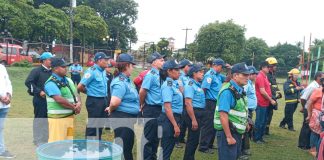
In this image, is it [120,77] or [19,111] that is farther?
[19,111]

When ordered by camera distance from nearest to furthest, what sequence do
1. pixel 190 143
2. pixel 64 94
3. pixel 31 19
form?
pixel 64 94
pixel 190 143
pixel 31 19

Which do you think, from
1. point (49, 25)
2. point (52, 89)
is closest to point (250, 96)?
point (52, 89)

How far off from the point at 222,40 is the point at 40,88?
36.1m

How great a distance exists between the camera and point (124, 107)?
13.8 ft

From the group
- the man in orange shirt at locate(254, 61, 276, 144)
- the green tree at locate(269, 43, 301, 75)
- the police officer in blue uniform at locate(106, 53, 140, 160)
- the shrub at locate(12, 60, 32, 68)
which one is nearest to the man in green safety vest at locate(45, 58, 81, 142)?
the police officer in blue uniform at locate(106, 53, 140, 160)

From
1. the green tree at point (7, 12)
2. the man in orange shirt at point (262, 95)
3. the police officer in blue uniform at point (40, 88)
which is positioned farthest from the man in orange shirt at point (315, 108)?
the green tree at point (7, 12)

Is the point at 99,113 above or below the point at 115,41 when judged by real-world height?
below

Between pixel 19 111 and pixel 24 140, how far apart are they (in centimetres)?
A: 319

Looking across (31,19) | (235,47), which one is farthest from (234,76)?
(235,47)

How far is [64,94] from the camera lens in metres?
4.46

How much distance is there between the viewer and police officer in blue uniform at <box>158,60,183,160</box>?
4340mm

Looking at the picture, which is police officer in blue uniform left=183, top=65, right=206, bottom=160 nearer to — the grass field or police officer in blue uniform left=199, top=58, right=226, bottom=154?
police officer in blue uniform left=199, top=58, right=226, bottom=154

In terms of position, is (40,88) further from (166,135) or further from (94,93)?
(166,135)

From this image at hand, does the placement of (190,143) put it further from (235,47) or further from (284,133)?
(235,47)
